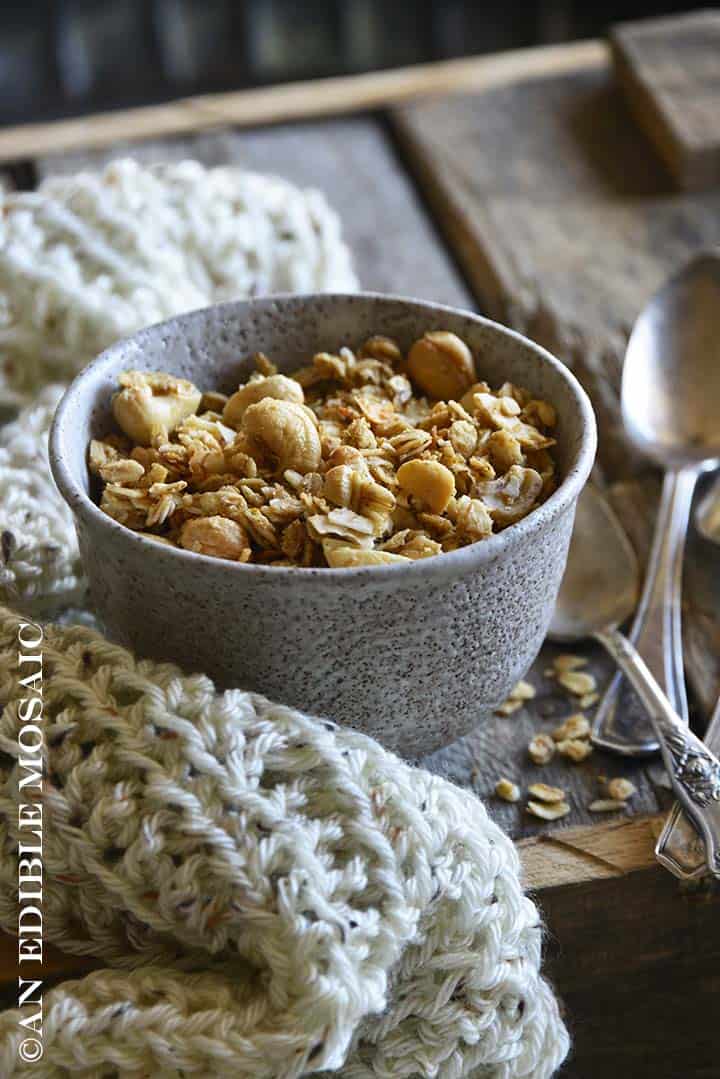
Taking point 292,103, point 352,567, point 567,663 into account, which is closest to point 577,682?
point 567,663

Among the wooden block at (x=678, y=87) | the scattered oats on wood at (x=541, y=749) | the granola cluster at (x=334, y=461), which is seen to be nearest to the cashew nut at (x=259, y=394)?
the granola cluster at (x=334, y=461)

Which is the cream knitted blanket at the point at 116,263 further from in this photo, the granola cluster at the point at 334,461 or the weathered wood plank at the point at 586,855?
the weathered wood plank at the point at 586,855

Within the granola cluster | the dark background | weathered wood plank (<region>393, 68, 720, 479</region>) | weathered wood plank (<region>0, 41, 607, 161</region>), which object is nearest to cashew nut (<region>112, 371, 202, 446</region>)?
the granola cluster

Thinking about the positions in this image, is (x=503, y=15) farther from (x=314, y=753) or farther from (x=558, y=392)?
(x=314, y=753)

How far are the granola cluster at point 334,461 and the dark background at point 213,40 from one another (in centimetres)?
118

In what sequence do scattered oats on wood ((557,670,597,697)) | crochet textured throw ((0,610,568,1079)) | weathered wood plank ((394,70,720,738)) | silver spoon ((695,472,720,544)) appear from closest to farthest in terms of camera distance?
crochet textured throw ((0,610,568,1079))
scattered oats on wood ((557,670,597,697))
silver spoon ((695,472,720,544))
weathered wood plank ((394,70,720,738))

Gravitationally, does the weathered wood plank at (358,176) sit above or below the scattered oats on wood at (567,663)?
above

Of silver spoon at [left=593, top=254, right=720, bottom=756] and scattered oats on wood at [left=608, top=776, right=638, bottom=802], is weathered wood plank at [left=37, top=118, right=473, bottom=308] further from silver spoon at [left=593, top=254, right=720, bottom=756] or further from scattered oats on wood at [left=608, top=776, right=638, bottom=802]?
scattered oats on wood at [left=608, top=776, right=638, bottom=802]

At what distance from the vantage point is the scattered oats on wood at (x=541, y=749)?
607 millimetres

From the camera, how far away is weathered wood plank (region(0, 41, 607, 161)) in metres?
1.21

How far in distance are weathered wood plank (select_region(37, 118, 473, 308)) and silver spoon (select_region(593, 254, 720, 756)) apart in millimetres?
200

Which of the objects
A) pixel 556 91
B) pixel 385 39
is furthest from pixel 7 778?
pixel 385 39

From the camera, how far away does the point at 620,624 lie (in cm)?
69

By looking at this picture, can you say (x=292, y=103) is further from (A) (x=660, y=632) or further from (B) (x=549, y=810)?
(B) (x=549, y=810)
